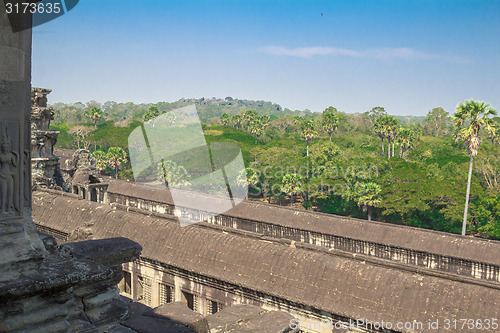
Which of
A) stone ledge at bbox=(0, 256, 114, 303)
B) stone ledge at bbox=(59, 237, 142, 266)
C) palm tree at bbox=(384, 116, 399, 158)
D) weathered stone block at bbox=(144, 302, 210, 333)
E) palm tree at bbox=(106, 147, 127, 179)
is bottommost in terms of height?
palm tree at bbox=(106, 147, 127, 179)

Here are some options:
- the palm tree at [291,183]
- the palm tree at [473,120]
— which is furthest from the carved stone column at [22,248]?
the palm tree at [291,183]

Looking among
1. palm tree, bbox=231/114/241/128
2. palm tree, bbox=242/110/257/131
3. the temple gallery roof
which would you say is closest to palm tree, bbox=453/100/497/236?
the temple gallery roof

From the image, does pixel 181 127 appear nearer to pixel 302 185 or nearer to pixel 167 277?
pixel 302 185

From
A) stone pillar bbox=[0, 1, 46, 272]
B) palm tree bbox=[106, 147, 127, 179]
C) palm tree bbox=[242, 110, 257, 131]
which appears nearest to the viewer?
stone pillar bbox=[0, 1, 46, 272]

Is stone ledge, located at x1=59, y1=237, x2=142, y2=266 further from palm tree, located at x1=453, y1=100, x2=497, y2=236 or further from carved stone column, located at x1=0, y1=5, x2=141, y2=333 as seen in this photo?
palm tree, located at x1=453, y1=100, x2=497, y2=236

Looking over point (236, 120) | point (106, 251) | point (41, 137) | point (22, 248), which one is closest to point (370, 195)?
point (41, 137)

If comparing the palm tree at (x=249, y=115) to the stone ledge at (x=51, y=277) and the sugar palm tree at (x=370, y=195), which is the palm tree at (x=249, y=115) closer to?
the sugar palm tree at (x=370, y=195)

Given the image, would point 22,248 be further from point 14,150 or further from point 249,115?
point 249,115
